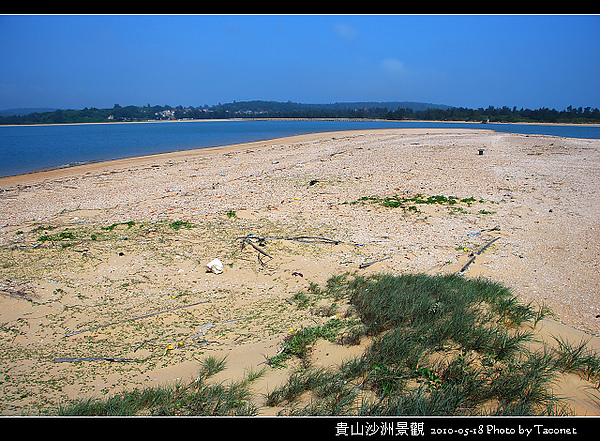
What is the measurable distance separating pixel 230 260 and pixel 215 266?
16.7 inches

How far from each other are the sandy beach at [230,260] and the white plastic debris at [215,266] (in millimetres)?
111

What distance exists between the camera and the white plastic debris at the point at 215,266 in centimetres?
551

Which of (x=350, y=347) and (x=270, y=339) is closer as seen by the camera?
Answer: (x=350, y=347)

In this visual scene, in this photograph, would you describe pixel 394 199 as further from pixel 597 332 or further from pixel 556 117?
pixel 556 117

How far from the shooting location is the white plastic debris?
5512 mm

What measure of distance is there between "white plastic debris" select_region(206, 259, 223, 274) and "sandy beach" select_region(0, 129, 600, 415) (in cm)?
11

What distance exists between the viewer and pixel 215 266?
5.55 metres

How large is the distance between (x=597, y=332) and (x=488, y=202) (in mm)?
5917

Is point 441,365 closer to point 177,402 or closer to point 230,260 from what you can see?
point 177,402

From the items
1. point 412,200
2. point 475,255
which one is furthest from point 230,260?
point 412,200

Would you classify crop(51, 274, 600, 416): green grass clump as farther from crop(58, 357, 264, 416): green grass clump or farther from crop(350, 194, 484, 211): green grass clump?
crop(350, 194, 484, 211): green grass clump
